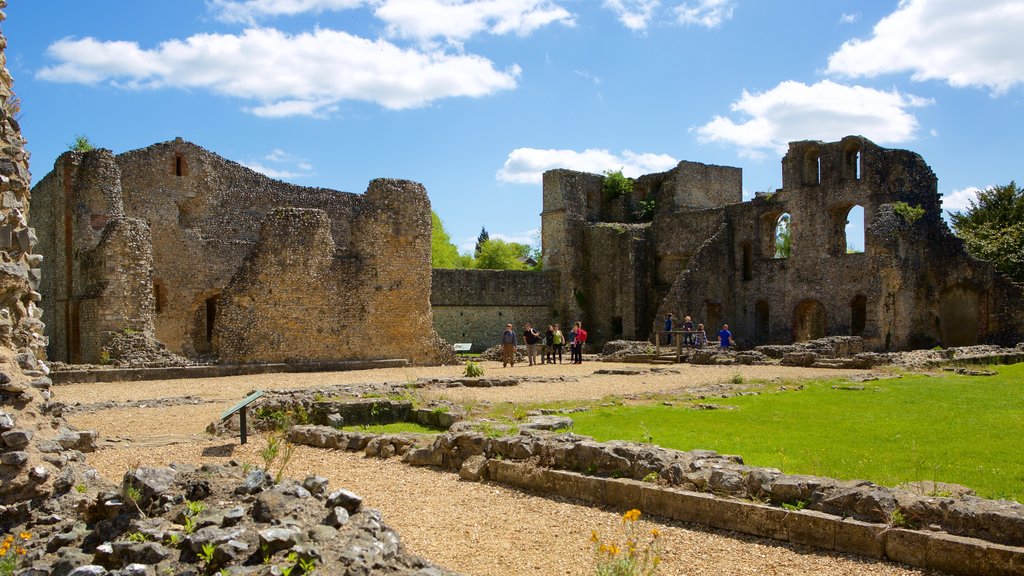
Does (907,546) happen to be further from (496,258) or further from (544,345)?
(496,258)

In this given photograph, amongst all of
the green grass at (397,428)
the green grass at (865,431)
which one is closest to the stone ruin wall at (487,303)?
the green grass at (865,431)

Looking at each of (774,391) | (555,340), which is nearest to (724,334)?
(555,340)

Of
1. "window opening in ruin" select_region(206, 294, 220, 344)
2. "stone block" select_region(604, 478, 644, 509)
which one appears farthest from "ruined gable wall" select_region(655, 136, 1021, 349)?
"stone block" select_region(604, 478, 644, 509)

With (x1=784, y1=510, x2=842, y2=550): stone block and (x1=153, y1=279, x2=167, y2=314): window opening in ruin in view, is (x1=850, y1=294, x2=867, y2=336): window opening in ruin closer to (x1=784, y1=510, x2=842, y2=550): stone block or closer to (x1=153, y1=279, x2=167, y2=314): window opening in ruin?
(x1=153, y1=279, x2=167, y2=314): window opening in ruin

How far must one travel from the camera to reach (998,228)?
35.7m

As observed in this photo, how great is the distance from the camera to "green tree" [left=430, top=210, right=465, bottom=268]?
50.1 metres

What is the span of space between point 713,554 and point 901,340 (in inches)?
962

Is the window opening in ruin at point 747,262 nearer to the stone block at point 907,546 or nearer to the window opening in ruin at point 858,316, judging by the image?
the window opening in ruin at point 858,316

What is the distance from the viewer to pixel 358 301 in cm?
2186

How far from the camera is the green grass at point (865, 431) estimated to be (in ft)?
22.8

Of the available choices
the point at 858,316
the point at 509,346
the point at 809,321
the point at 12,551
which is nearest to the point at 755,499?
the point at 12,551

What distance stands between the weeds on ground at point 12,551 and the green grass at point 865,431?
18.1ft

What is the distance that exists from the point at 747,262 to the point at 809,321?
3.72 meters

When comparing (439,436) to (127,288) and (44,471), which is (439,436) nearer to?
(44,471)
